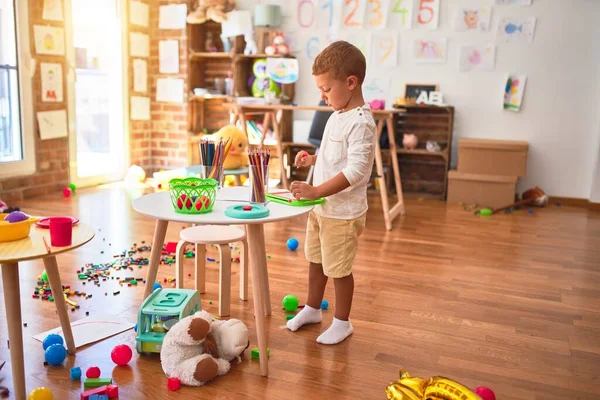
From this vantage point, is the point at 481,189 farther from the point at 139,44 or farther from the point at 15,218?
the point at 15,218

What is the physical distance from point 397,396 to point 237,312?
0.89 m

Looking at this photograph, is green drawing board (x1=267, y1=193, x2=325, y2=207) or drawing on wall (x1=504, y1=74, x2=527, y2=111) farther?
drawing on wall (x1=504, y1=74, x2=527, y2=111)

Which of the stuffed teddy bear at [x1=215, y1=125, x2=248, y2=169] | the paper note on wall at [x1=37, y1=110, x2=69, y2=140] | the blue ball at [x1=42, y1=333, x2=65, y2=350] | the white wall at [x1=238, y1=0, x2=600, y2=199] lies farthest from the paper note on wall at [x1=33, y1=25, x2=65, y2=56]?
the blue ball at [x1=42, y1=333, x2=65, y2=350]

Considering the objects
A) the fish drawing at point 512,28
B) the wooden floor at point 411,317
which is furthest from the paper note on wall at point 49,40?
the fish drawing at point 512,28

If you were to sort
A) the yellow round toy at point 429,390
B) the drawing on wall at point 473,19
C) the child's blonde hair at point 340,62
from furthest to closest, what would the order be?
the drawing on wall at point 473,19, the child's blonde hair at point 340,62, the yellow round toy at point 429,390

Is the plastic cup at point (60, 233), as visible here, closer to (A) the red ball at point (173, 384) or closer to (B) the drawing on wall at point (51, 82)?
(A) the red ball at point (173, 384)

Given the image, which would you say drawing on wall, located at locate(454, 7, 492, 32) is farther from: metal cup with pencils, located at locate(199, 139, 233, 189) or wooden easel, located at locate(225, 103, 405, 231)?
metal cup with pencils, located at locate(199, 139, 233, 189)

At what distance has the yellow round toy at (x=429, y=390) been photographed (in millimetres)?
1341

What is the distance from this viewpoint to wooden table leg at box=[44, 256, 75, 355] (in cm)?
170

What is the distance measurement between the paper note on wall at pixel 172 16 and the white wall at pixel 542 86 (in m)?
1.90

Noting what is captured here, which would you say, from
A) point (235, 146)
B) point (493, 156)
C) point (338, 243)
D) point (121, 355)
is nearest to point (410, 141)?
point (493, 156)

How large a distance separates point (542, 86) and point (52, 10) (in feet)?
12.5

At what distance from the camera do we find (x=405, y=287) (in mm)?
2570

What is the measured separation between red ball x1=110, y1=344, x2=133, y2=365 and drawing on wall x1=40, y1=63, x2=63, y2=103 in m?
3.13
